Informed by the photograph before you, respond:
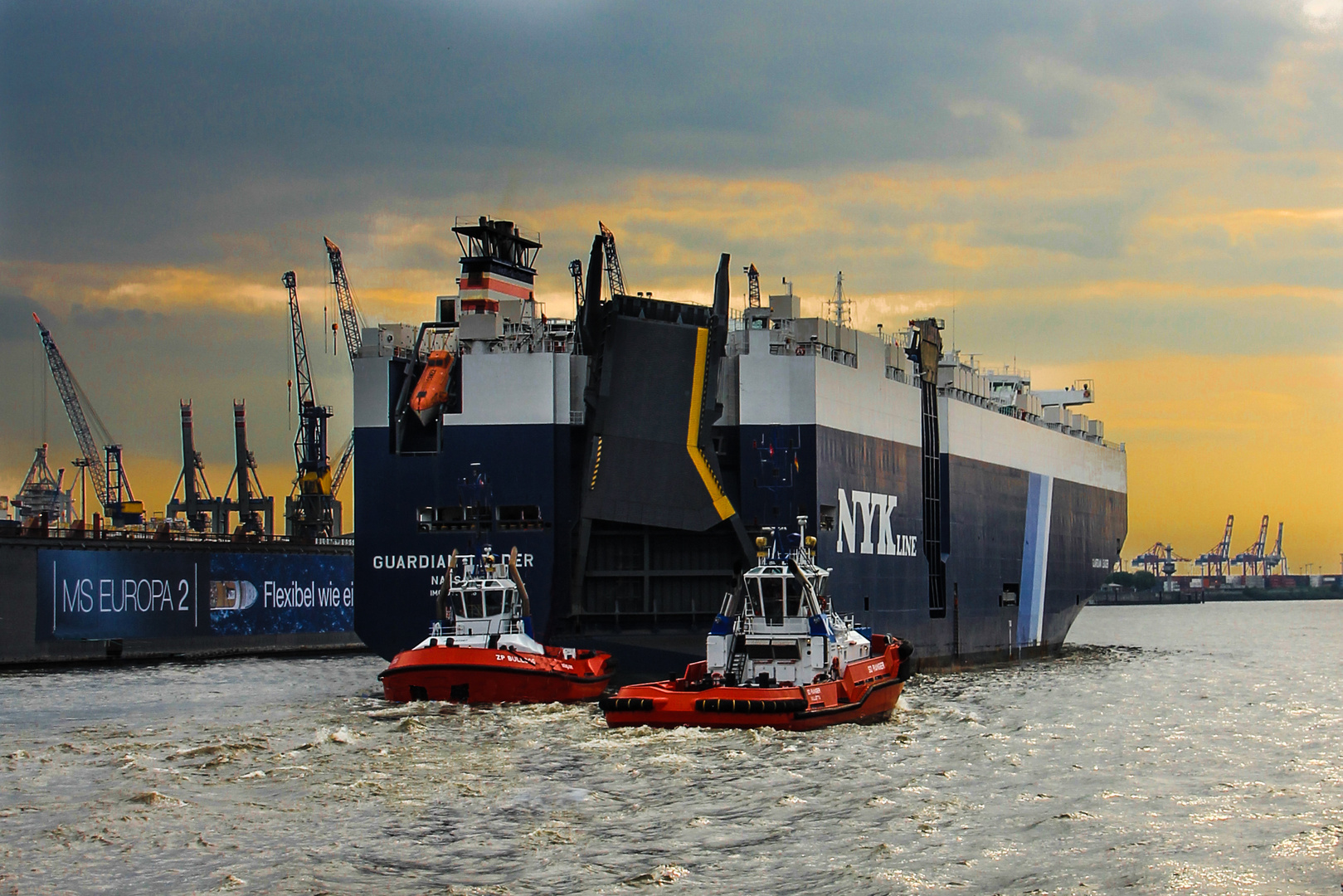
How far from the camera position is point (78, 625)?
5822 cm

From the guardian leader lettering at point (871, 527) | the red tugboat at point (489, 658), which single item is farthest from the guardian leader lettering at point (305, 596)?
the red tugboat at point (489, 658)

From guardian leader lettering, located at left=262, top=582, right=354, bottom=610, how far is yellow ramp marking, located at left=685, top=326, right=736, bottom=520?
3745 cm

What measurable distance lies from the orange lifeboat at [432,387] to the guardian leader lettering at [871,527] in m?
11.1

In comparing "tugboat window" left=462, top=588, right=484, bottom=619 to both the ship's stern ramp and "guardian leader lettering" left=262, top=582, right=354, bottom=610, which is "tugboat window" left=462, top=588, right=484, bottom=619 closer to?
the ship's stern ramp

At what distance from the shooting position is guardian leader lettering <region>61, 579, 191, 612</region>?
191ft

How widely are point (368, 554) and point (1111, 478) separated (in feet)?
143

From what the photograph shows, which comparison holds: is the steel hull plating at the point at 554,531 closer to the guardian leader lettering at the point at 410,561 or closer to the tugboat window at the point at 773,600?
the guardian leader lettering at the point at 410,561

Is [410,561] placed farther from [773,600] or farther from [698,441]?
[773,600]

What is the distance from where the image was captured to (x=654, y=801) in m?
23.9

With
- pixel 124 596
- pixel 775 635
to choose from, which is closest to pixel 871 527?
pixel 775 635

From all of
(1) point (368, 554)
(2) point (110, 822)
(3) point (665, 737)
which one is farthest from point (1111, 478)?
(2) point (110, 822)

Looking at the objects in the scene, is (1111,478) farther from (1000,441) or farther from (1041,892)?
(1041,892)

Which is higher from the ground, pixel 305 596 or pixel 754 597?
pixel 754 597

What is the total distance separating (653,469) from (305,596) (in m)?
39.6
